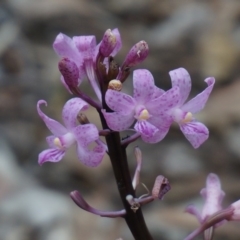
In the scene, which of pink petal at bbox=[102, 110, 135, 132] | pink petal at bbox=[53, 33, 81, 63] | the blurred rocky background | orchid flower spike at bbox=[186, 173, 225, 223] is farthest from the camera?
the blurred rocky background

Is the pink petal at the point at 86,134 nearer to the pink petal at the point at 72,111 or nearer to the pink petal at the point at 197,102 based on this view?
the pink petal at the point at 72,111

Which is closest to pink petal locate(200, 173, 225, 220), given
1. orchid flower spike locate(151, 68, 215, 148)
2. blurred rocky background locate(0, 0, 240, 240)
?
orchid flower spike locate(151, 68, 215, 148)

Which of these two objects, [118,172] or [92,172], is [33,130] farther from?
[118,172]

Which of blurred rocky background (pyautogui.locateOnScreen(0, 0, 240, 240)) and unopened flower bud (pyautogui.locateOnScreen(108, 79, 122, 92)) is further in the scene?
blurred rocky background (pyautogui.locateOnScreen(0, 0, 240, 240))

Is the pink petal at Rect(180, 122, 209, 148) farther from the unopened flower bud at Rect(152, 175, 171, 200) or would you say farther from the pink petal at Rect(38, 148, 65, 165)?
the pink petal at Rect(38, 148, 65, 165)

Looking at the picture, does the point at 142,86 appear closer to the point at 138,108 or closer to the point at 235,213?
the point at 138,108

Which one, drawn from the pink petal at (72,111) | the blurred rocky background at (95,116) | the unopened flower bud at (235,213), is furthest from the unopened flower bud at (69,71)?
the blurred rocky background at (95,116)
